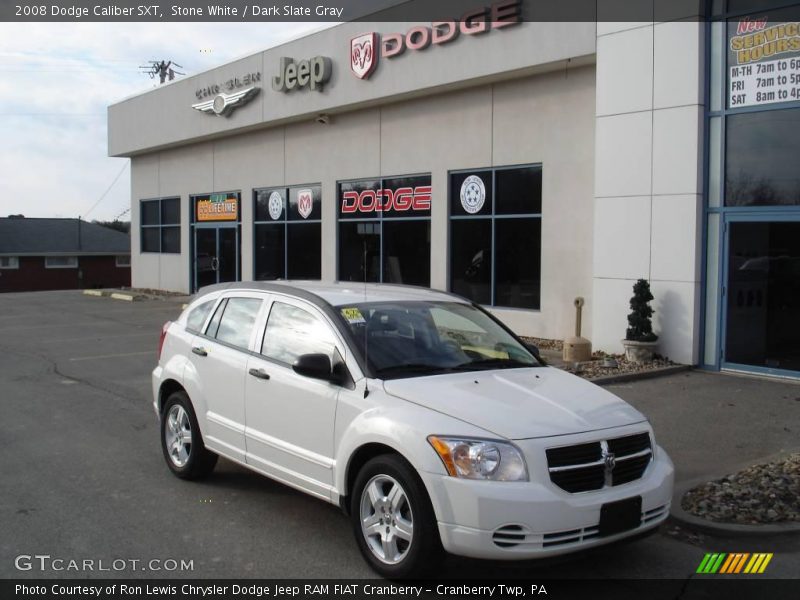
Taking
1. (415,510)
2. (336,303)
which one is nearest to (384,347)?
(336,303)

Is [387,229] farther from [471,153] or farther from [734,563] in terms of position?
[734,563]

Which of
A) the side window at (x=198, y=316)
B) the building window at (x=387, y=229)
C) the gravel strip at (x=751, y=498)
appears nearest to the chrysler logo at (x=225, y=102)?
the building window at (x=387, y=229)

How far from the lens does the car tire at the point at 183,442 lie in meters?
6.68

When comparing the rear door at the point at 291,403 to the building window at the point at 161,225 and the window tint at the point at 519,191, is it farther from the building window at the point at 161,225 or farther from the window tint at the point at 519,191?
the building window at the point at 161,225

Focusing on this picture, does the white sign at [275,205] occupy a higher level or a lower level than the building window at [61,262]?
higher

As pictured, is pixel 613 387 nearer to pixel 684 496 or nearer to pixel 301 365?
pixel 684 496

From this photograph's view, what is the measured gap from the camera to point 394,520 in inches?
184

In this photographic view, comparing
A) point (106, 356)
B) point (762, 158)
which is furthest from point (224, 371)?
point (106, 356)

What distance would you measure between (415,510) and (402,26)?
1468 centimetres

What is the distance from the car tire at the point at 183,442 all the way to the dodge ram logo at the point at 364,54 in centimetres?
1271

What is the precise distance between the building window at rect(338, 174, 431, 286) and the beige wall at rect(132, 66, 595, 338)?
0.92 ft

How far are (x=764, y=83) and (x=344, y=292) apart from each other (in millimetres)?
7806
